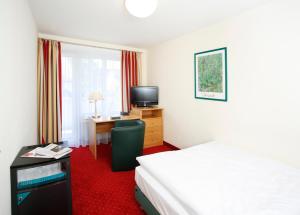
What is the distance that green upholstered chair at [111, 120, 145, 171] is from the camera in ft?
8.71

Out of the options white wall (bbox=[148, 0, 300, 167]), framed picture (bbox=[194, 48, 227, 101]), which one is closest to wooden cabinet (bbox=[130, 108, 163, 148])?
white wall (bbox=[148, 0, 300, 167])

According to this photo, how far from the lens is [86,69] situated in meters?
3.89

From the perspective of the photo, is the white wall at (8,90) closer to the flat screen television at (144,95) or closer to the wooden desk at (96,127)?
the wooden desk at (96,127)

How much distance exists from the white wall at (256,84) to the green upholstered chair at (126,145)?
120 centimetres

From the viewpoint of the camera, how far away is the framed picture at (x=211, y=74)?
2.69 meters

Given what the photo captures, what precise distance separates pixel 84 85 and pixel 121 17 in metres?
1.91

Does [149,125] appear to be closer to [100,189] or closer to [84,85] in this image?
[84,85]

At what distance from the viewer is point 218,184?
154 centimetres

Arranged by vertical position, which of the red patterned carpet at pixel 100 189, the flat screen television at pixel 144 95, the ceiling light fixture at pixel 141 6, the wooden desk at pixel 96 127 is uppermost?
the ceiling light fixture at pixel 141 6

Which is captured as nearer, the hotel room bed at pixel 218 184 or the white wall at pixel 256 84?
the hotel room bed at pixel 218 184

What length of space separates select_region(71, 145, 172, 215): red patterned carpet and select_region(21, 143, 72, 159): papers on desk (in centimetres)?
78

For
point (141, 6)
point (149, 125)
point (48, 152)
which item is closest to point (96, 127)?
point (149, 125)

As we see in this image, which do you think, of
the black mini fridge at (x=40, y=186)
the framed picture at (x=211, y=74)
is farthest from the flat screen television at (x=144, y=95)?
the black mini fridge at (x=40, y=186)

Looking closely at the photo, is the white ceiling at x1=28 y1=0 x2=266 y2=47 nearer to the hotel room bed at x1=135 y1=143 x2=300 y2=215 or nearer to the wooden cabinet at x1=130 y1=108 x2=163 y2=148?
the wooden cabinet at x1=130 y1=108 x2=163 y2=148
